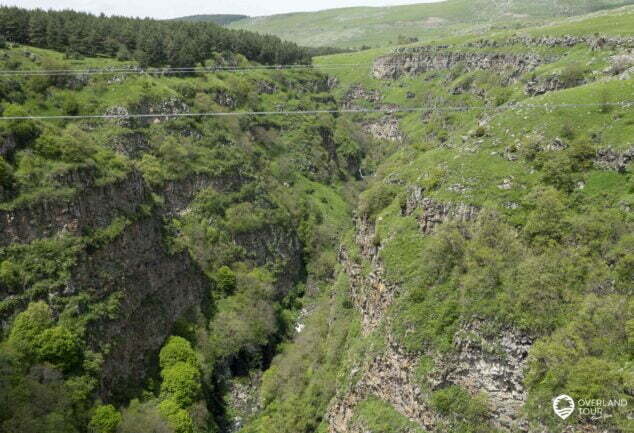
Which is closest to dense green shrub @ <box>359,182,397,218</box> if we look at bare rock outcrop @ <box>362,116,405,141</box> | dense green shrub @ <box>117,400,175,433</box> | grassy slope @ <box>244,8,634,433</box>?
grassy slope @ <box>244,8,634,433</box>

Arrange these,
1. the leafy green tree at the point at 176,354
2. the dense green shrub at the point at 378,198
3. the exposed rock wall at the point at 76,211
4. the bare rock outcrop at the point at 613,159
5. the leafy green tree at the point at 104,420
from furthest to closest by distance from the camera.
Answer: the dense green shrub at the point at 378,198 < the leafy green tree at the point at 176,354 < the exposed rock wall at the point at 76,211 < the leafy green tree at the point at 104,420 < the bare rock outcrop at the point at 613,159

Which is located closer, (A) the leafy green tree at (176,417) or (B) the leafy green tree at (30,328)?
(B) the leafy green tree at (30,328)

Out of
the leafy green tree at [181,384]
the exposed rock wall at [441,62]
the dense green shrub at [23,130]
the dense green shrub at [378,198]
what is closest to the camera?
the leafy green tree at [181,384]

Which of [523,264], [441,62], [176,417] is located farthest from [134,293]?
[441,62]

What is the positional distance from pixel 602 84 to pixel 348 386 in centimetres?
4083

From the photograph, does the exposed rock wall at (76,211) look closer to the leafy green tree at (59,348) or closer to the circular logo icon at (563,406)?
the leafy green tree at (59,348)

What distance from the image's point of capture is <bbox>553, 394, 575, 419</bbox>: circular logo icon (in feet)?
98.0

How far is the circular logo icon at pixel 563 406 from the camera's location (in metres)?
29.9

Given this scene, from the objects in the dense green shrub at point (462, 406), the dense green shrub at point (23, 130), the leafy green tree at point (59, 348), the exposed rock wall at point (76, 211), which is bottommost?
the dense green shrub at point (462, 406)

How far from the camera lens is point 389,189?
5509 centimetres

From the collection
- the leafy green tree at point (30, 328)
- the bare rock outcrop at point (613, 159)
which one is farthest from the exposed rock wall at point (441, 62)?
the leafy green tree at point (30, 328)

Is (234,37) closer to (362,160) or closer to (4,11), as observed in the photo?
(362,160)

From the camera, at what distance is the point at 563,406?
30.2m

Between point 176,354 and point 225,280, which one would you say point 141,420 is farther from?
point 225,280
